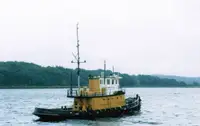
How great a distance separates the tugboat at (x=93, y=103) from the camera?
50.6 m

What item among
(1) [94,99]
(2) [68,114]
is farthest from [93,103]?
(2) [68,114]

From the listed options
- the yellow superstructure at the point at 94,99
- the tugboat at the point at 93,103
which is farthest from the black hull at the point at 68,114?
the yellow superstructure at the point at 94,99

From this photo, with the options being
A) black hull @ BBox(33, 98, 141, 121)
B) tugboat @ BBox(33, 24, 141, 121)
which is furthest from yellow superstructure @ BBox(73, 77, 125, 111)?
black hull @ BBox(33, 98, 141, 121)

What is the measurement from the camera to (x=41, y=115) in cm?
5109

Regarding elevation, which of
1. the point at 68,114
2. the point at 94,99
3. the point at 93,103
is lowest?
the point at 68,114

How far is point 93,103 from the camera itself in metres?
52.2

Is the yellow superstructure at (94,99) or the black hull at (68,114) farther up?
the yellow superstructure at (94,99)

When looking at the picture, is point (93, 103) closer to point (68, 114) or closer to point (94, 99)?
point (94, 99)

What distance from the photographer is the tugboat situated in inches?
1992

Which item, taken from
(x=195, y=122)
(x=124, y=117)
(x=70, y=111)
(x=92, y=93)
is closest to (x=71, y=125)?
(x=70, y=111)

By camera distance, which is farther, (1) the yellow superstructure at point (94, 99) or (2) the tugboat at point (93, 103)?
(1) the yellow superstructure at point (94, 99)

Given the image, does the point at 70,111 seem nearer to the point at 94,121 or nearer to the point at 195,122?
the point at 94,121

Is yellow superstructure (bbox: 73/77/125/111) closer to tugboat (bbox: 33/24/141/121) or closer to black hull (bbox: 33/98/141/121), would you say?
tugboat (bbox: 33/24/141/121)

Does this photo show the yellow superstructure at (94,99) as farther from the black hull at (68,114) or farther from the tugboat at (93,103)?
the black hull at (68,114)
